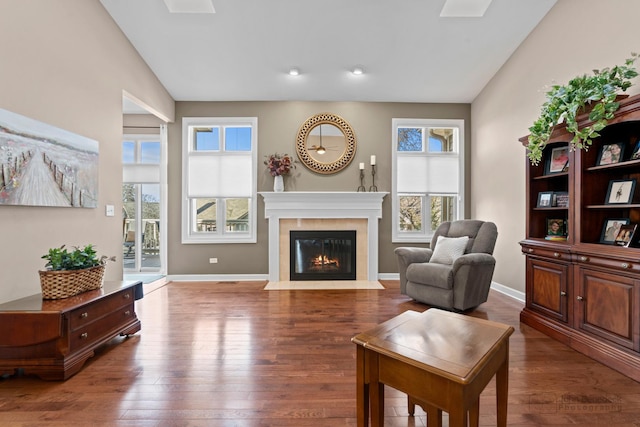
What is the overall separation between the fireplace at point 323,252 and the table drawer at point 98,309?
96.8 inches

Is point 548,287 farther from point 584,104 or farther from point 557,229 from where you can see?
point 584,104

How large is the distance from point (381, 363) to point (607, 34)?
3.61 metres

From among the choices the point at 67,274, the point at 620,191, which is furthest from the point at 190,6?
the point at 620,191

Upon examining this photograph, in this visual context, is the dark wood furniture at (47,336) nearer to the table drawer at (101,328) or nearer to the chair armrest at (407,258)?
the table drawer at (101,328)

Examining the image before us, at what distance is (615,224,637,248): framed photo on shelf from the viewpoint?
2.16m

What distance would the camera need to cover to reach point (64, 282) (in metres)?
2.18

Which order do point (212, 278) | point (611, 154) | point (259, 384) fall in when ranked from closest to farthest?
point (259, 384) < point (611, 154) < point (212, 278)

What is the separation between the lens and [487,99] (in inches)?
170

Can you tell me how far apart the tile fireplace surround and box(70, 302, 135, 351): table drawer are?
87.7 inches

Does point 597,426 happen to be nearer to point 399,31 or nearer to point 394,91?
point 399,31

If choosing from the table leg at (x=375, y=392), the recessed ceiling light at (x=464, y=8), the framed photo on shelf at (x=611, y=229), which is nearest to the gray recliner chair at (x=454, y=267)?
the framed photo on shelf at (x=611, y=229)

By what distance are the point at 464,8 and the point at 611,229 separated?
8.98ft

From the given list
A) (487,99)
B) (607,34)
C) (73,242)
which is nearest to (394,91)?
(487,99)

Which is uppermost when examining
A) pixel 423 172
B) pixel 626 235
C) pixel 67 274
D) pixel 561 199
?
pixel 423 172
